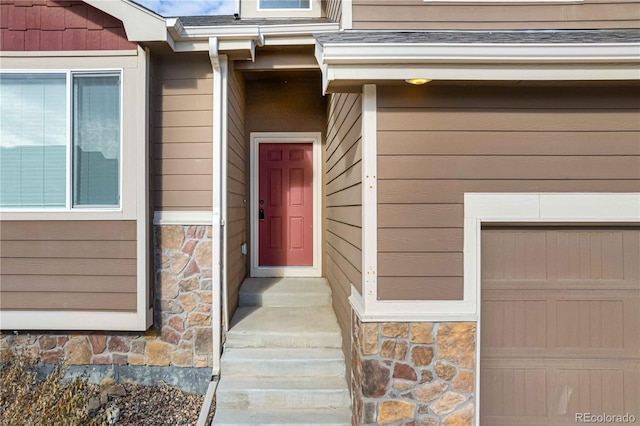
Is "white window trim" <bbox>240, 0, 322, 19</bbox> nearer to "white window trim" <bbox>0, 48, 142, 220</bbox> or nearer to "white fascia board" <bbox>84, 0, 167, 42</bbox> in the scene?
"white fascia board" <bbox>84, 0, 167, 42</bbox>

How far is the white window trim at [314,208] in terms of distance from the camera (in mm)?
4621

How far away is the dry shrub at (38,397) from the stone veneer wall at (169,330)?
0.55 ft

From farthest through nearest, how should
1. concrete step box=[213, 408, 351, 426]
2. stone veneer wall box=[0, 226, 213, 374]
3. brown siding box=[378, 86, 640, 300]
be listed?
stone veneer wall box=[0, 226, 213, 374], concrete step box=[213, 408, 351, 426], brown siding box=[378, 86, 640, 300]

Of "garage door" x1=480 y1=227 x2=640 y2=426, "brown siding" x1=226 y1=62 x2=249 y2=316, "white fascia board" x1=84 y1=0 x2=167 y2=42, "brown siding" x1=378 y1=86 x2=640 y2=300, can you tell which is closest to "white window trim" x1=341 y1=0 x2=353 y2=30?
"brown siding" x1=378 y1=86 x2=640 y2=300

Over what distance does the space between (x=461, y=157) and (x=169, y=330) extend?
9.83 ft

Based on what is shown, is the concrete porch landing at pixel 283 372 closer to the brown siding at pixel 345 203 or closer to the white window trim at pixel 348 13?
the brown siding at pixel 345 203

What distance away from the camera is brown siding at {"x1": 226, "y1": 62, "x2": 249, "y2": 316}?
346cm

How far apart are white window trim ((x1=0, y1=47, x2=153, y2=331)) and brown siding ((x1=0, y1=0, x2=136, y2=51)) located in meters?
0.11

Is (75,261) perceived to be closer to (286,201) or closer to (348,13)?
(286,201)

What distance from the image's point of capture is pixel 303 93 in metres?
4.62

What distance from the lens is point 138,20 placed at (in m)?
2.87

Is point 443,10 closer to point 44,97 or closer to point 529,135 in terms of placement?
point 529,135

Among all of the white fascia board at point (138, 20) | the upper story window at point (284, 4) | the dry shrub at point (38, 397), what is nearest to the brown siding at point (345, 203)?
the upper story window at point (284, 4)

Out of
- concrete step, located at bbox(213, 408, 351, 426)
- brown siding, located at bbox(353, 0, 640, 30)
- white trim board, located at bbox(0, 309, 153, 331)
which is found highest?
brown siding, located at bbox(353, 0, 640, 30)
